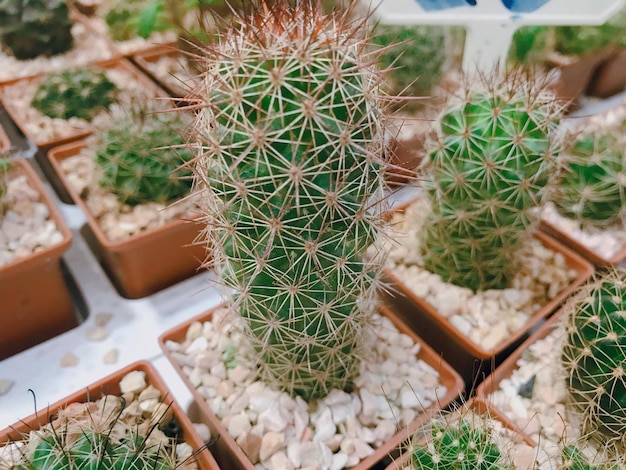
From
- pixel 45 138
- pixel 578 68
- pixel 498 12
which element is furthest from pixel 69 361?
pixel 578 68

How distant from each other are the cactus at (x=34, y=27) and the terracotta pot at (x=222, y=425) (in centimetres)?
118

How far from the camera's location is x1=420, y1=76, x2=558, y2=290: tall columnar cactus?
34.4 inches

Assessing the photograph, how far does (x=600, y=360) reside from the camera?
0.76 meters

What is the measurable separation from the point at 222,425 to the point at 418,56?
1.13 metres

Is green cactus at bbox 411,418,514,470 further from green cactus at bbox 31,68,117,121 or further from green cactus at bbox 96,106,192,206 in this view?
green cactus at bbox 31,68,117,121

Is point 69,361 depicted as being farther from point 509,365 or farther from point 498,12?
point 498,12

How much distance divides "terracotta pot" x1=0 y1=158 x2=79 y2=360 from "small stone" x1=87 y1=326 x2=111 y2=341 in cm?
6

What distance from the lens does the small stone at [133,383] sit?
83 centimetres

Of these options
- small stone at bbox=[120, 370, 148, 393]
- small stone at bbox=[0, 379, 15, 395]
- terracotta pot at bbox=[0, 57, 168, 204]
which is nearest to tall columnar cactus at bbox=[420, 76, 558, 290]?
small stone at bbox=[120, 370, 148, 393]

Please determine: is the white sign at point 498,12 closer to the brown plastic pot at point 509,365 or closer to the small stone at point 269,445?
the brown plastic pot at point 509,365

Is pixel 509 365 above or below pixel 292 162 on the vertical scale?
below

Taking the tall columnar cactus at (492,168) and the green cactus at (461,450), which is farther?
the tall columnar cactus at (492,168)

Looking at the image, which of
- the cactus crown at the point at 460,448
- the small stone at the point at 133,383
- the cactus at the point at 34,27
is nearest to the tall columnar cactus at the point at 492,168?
the cactus crown at the point at 460,448

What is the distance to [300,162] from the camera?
56cm
